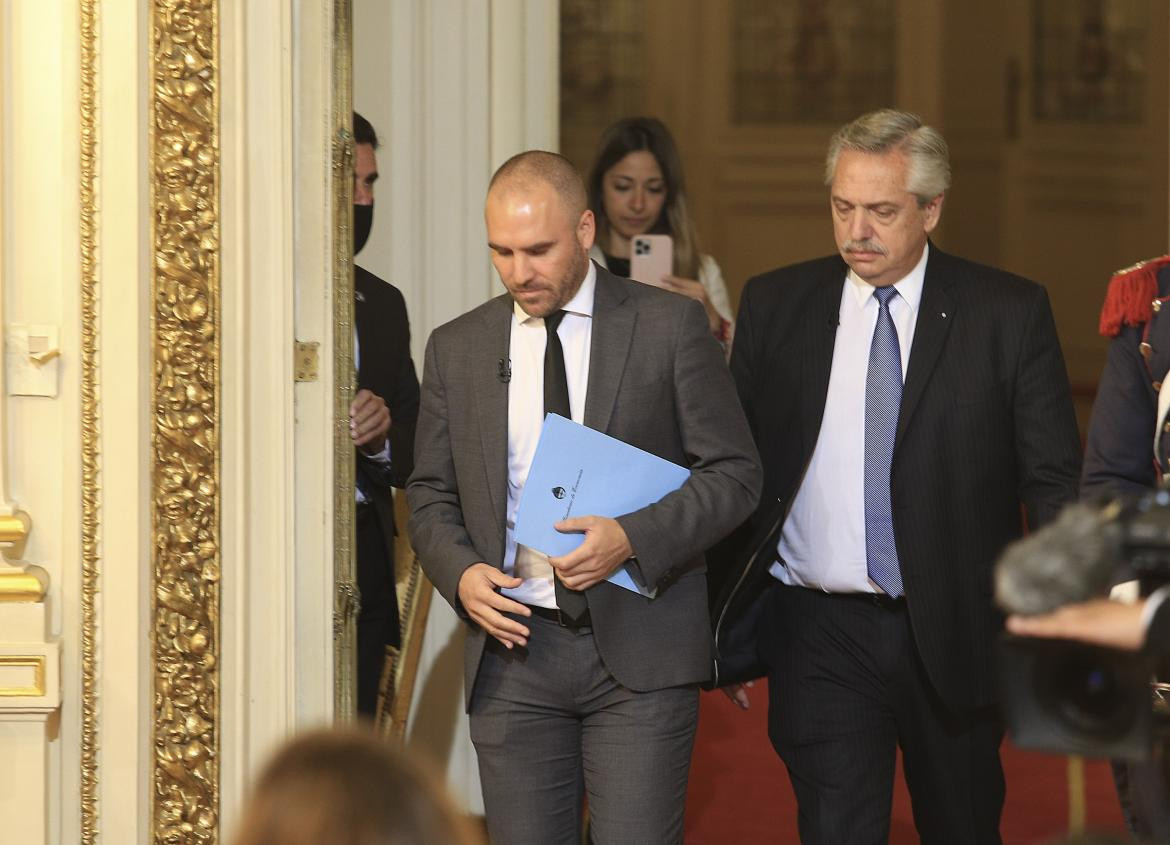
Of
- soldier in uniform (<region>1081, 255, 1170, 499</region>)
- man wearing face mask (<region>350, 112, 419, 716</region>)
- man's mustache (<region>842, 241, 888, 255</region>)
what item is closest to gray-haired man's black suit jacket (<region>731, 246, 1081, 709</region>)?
man's mustache (<region>842, 241, 888, 255</region>)

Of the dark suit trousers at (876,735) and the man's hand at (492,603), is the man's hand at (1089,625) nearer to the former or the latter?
the man's hand at (492,603)

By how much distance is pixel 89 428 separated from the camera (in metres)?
3.97

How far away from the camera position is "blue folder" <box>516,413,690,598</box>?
11.2ft

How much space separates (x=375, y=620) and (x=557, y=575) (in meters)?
1.42

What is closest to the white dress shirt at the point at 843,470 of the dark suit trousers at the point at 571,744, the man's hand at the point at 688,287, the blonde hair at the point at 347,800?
the dark suit trousers at the point at 571,744

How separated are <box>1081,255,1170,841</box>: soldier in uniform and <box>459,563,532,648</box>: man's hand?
3.62 ft

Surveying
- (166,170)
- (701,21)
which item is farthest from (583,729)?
(701,21)

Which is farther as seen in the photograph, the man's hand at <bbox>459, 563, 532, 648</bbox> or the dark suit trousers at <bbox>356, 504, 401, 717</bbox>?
the dark suit trousers at <bbox>356, 504, 401, 717</bbox>

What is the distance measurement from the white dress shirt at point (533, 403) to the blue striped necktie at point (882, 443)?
64 cm

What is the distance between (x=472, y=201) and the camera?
5.07 metres

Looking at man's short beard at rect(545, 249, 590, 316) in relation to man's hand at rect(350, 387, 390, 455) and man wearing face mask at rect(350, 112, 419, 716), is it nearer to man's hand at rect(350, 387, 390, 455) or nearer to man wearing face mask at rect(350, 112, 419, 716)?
man's hand at rect(350, 387, 390, 455)

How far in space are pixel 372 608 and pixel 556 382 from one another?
143cm

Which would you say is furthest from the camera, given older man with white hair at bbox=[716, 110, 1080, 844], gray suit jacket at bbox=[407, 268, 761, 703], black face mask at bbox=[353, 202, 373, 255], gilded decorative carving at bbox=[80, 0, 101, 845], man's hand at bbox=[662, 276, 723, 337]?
man's hand at bbox=[662, 276, 723, 337]

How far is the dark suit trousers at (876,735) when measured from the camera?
3.76m
